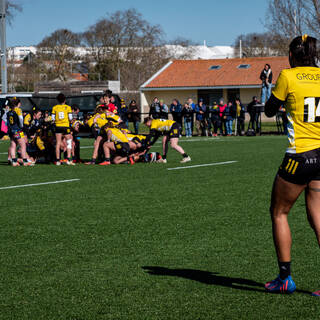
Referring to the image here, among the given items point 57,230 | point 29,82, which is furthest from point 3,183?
point 29,82

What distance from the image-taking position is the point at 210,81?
63.9m

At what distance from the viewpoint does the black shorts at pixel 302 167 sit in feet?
16.3

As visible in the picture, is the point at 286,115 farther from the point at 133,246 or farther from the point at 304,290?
the point at 133,246

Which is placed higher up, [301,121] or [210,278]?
[301,121]

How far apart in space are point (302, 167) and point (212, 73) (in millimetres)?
61274

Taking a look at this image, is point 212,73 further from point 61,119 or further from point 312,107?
point 312,107

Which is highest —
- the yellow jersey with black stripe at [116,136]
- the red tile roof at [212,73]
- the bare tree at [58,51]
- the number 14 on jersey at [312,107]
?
the bare tree at [58,51]

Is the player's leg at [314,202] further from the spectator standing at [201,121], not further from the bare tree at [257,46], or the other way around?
the bare tree at [257,46]

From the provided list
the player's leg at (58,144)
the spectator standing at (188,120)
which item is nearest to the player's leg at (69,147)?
the player's leg at (58,144)

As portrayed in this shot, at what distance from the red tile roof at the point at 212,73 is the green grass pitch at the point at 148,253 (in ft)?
165

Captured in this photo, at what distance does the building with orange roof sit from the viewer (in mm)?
62719

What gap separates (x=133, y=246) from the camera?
7281 millimetres

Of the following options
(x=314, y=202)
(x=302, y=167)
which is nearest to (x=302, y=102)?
(x=302, y=167)

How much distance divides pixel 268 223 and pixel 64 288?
3.51 meters
